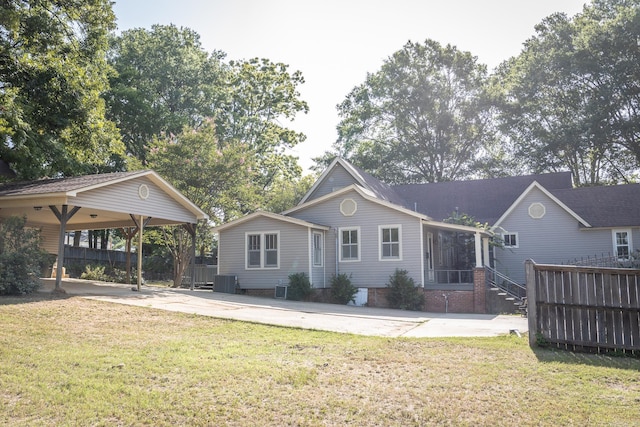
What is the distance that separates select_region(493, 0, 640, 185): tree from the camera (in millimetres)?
35594

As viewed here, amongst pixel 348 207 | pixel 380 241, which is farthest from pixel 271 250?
pixel 380 241

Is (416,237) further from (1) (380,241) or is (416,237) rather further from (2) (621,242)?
(2) (621,242)

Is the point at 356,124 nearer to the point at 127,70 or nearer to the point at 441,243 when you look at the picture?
the point at 127,70

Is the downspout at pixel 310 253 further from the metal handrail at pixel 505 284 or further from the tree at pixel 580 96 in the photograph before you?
the tree at pixel 580 96

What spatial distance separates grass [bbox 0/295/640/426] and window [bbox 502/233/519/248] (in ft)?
52.7

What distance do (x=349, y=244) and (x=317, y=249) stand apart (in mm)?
1369

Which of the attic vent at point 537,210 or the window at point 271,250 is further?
the attic vent at point 537,210

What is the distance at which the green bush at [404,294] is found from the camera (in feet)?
62.4

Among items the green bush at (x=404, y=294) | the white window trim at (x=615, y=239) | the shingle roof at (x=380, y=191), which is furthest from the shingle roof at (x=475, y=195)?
the green bush at (x=404, y=294)

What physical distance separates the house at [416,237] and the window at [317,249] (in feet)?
0.14

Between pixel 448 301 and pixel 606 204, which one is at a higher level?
pixel 606 204

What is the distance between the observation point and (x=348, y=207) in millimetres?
21219

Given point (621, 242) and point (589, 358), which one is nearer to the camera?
point (589, 358)

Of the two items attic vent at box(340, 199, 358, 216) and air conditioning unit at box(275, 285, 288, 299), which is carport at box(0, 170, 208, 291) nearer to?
air conditioning unit at box(275, 285, 288, 299)
